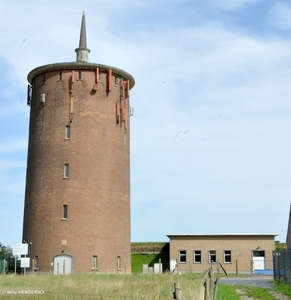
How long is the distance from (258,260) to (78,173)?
69.7 feet

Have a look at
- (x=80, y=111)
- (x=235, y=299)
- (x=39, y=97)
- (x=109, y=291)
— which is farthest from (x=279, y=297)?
(x=39, y=97)

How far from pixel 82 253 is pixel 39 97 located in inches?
486

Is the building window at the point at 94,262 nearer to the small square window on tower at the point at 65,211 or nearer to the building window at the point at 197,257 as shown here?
the small square window on tower at the point at 65,211

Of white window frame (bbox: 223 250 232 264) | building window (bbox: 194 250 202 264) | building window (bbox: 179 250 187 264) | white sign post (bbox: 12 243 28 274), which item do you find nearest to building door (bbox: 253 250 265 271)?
white window frame (bbox: 223 250 232 264)

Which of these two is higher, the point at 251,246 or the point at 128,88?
the point at 128,88

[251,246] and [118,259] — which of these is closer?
[118,259]

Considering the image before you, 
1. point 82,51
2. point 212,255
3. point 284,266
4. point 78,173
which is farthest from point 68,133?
point 212,255

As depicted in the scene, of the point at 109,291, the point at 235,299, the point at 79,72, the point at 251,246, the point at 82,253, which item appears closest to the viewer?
the point at 109,291

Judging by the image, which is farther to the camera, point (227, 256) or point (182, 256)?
point (182, 256)

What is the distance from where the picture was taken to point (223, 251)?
53688 millimetres

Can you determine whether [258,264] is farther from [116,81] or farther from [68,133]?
[68,133]

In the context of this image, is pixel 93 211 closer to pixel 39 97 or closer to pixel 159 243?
pixel 39 97

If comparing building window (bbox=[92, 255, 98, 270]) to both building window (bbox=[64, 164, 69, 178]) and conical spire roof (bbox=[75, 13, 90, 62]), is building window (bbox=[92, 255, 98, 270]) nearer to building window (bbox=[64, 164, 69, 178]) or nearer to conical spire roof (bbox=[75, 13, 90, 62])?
building window (bbox=[64, 164, 69, 178])

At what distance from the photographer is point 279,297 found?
2275cm
